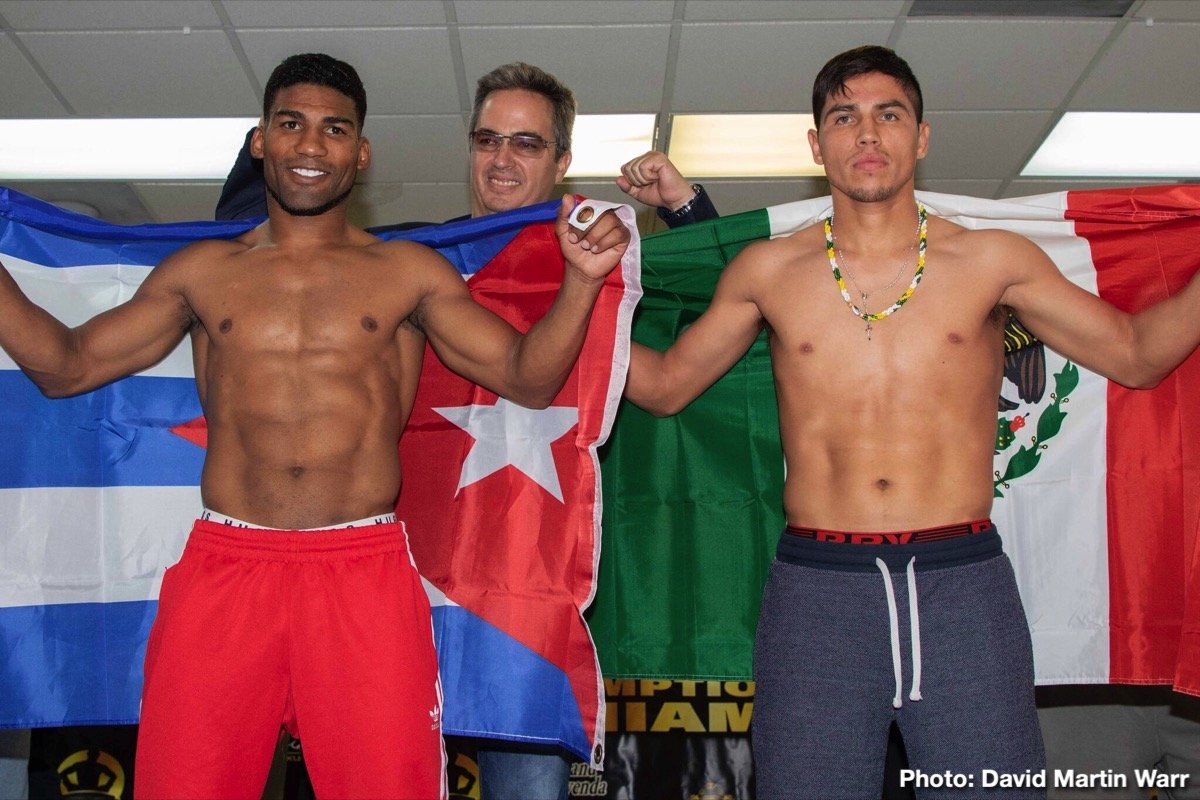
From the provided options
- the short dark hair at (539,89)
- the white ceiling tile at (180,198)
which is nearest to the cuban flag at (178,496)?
the short dark hair at (539,89)

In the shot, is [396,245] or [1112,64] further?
[1112,64]

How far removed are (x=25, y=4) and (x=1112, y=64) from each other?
4.05 metres

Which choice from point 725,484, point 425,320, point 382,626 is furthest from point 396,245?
point 725,484

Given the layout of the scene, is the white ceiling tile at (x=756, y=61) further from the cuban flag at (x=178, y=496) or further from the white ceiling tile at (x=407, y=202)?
the cuban flag at (x=178, y=496)

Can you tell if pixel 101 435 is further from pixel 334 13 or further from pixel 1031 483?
pixel 334 13

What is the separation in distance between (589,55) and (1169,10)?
2.10 metres

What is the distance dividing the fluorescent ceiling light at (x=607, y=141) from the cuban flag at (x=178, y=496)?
2584mm

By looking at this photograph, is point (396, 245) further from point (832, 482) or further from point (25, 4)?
point (25, 4)

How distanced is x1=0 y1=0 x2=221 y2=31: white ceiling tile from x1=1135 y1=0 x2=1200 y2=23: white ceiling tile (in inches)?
131

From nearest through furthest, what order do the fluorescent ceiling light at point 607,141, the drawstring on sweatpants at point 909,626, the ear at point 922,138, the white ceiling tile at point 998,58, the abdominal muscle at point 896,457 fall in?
the drawstring on sweatpants at point 909,626 → the abdominal muscle at point 896,457 → the ear at point 922,138 → the white ceiling tile at point 998,58 → the fluorescent ceiling light at point 607,141

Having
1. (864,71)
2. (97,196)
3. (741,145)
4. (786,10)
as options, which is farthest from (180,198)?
(864,71)

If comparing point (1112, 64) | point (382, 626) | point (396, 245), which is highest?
point (1112, 64)

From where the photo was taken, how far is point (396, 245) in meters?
2.10

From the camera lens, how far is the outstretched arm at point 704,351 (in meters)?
2.17
